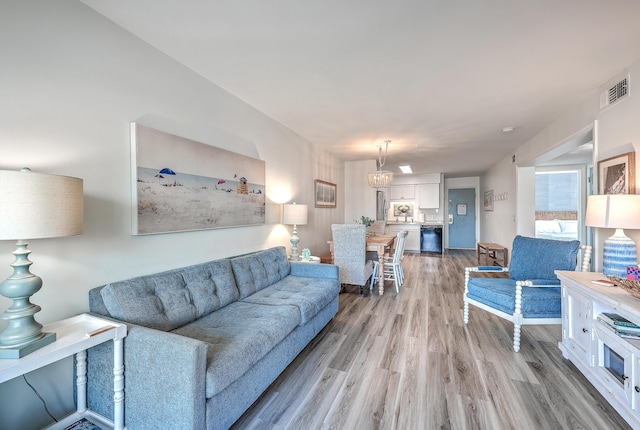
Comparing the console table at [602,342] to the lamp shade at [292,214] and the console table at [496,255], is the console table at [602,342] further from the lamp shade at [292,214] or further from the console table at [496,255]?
the console table at [496,255]

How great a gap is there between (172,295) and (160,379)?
64 centimetres

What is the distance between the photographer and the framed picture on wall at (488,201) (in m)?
6.87

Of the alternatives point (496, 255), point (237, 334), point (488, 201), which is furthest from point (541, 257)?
point (488, 201)

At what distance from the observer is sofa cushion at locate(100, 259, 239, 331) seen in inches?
61.3

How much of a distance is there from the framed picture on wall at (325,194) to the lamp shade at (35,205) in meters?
3.70

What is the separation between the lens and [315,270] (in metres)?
3.02

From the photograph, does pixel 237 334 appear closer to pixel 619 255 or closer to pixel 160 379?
pixel 160 379

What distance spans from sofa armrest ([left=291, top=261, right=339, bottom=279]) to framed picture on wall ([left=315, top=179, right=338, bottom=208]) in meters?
1.85

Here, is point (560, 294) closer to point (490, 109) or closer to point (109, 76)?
point (490, 109)

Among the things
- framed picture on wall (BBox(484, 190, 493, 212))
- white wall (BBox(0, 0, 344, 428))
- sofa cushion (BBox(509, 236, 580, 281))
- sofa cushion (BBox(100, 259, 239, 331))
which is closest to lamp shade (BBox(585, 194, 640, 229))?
sofa cushion (BBox(509, 236, 580, 281))

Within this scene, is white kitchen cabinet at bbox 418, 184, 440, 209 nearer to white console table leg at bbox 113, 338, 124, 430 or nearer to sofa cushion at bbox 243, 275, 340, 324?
sofa cushion at bbox 243, 275, 340, 324

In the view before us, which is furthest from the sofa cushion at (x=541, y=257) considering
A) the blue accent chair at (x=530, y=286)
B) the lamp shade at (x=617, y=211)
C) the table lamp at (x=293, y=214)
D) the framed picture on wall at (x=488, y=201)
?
the framed picture on wall at (x=488, y=201)

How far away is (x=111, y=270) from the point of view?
68.6 inches

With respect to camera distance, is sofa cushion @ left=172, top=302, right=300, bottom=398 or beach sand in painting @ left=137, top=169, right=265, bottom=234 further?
beach sand in painting @ left=137, top=169, right=265, bottom=234
